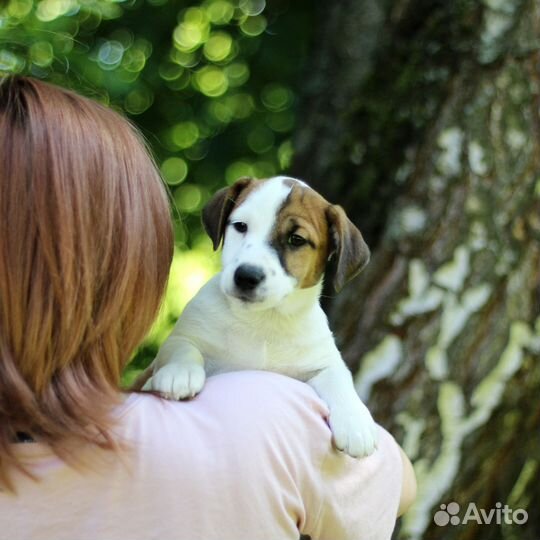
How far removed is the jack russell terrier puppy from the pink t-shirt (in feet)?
1.78

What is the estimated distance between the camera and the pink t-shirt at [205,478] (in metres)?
1.73

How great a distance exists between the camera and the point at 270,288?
8.84ft

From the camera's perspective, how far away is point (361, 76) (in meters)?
4.18

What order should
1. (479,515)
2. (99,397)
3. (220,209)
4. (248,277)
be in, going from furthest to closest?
(479,515) → (220,209) → (248,277) → (99,397)

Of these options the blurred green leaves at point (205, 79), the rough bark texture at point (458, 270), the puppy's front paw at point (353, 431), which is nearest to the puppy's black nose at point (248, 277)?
the puppy's front paw at point (353, 431)

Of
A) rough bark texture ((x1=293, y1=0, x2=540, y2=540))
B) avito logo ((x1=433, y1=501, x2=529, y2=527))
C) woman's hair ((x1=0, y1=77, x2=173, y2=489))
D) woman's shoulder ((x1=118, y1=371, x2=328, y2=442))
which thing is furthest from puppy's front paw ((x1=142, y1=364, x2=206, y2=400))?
avito logo ((x1=433, y1=501, x2=529, y2=527))

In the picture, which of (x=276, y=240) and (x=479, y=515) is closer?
(x=276, y=240)

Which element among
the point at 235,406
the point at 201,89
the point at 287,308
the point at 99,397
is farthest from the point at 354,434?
the point at 201,89


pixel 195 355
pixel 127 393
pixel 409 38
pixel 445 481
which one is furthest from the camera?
pixel 409 38

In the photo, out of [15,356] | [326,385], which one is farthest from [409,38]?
[15,356]

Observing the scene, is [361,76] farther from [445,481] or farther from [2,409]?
[2,409]

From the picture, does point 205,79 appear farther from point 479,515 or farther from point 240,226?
point 479,515

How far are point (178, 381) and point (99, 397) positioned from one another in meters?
0.42

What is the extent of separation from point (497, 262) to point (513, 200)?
272 millimetres
